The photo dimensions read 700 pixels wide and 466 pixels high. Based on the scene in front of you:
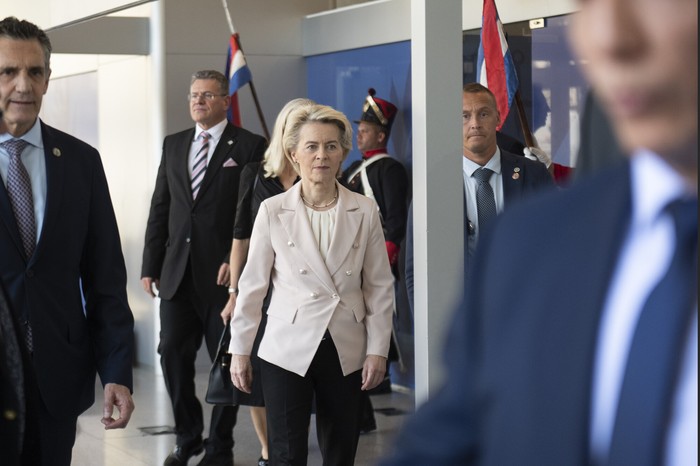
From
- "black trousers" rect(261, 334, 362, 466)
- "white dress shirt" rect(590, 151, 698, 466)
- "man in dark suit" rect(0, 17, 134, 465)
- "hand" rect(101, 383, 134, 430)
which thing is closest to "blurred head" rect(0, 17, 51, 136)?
"man in dark suit" rect(0, 17, 134, 465)

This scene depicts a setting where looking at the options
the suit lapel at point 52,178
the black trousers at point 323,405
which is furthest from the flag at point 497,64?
the suit lapel at point 52,178

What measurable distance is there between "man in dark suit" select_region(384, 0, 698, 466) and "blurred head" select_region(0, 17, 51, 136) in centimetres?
241

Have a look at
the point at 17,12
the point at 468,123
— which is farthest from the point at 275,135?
the point at 17,12

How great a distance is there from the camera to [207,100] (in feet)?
22.4

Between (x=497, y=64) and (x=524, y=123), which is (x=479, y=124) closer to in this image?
(x=497, y=64)

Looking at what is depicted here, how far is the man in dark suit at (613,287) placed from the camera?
605 mm

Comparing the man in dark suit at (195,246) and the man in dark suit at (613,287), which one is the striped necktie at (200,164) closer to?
the man in dark suit at (195,246)

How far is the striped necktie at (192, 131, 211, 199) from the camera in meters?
6.70

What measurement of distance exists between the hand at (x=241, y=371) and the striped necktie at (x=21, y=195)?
71.6 inches

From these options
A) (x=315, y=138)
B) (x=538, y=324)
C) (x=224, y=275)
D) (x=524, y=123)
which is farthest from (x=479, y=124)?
(x=538, y=324)

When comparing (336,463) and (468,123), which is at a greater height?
(468,123)

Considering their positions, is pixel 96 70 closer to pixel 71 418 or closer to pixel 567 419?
pixel 71 418

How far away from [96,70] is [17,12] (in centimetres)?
508

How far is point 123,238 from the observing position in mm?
10398
